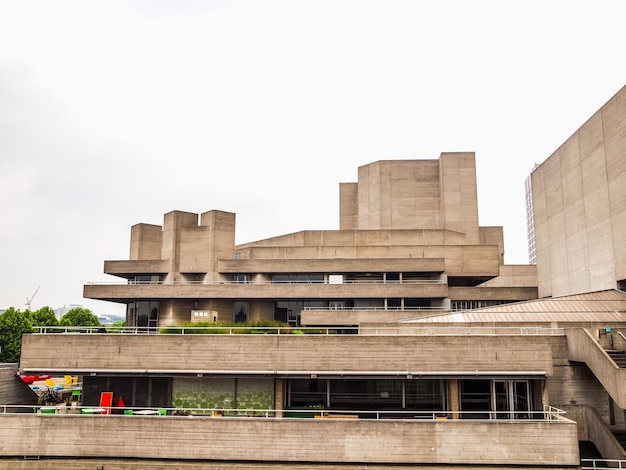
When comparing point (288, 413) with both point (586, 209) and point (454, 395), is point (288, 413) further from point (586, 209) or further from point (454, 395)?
point (586, 209)

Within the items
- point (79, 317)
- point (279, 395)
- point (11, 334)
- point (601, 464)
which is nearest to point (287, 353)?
point (279, 395)

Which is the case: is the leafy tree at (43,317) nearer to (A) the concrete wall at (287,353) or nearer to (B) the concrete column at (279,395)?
(A) the concrete wall at (287,353)

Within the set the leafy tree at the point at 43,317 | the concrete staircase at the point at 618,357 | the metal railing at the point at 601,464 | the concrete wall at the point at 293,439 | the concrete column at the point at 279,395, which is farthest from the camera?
the leafy tree at the point at 43,317

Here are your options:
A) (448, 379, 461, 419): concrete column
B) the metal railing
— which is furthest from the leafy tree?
the metal railing

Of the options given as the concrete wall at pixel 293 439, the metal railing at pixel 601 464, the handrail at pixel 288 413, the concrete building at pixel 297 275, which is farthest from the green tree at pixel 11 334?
the metal railing at pixel 601 464

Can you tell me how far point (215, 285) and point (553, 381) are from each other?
111 ft

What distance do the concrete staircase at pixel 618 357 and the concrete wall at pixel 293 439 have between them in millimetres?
4560

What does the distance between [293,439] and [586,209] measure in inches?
1276

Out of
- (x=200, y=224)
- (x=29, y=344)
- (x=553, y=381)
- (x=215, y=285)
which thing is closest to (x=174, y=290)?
(x=215, y=285)

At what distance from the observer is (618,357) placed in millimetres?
23609

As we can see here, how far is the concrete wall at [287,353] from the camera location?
22734 mm

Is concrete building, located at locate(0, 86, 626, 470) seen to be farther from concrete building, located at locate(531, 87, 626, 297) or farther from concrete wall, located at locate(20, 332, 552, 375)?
concrete building, located at locate(531, 87, 626, 297)

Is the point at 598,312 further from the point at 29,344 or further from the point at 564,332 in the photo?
the point at 29,344

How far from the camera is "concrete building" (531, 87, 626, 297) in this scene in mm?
36906
